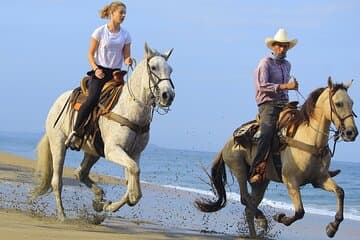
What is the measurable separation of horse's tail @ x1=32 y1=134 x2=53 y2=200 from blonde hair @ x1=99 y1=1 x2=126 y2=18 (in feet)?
7.10

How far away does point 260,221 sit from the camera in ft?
32.8

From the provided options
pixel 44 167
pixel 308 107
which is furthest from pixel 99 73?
pixel 308 107

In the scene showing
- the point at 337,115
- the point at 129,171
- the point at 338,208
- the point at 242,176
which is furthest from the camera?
the point at 242,176

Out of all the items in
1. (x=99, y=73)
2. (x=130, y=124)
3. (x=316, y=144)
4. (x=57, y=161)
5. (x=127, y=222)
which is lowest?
(x=127, y=222)

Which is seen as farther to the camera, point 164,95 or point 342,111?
point 342,111

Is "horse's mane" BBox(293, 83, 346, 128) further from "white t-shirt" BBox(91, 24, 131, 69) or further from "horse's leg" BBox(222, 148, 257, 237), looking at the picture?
"white t-shirt" BBox(91, 24, 131, 69)

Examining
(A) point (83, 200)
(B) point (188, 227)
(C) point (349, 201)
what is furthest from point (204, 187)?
(B) point (188, 227)

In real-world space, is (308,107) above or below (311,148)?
above

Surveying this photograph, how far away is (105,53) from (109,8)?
57 centimetres

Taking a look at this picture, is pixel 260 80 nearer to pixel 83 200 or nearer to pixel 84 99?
pixel 84 99

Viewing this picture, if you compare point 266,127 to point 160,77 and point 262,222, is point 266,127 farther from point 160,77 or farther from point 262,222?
point 160,77

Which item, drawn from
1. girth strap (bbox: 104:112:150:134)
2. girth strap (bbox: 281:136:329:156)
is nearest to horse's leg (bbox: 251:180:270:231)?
girth strap (bbox: 281:136:329:156)

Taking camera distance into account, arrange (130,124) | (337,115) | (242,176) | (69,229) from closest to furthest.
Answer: (69,229)
(130,124)
(337,115)
(242,176)

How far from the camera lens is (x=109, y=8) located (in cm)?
912
